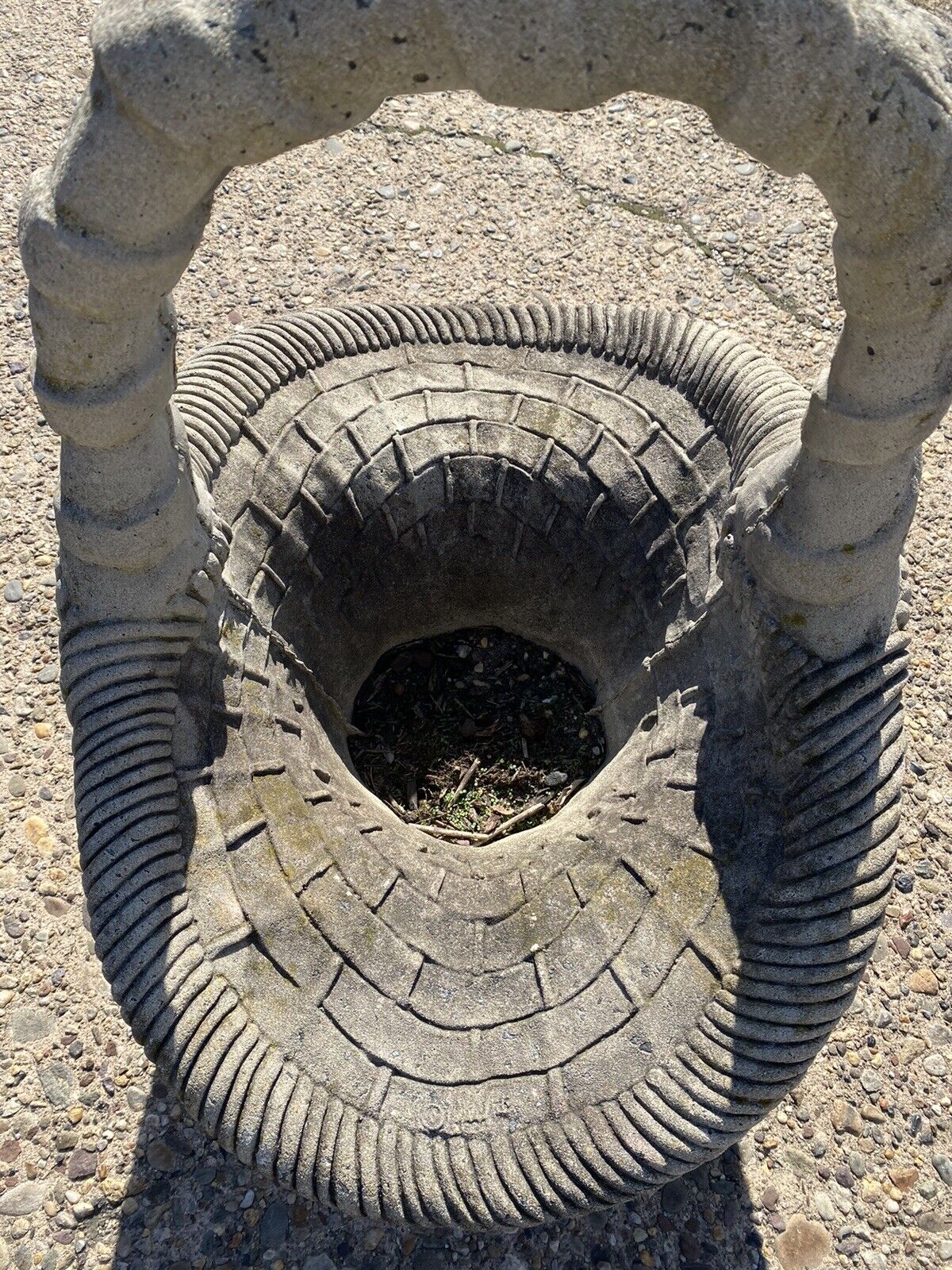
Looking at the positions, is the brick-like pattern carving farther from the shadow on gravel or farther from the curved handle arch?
the shadow on gravel

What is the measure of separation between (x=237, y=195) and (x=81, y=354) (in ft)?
10.3

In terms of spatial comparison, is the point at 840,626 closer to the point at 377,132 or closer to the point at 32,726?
the point at 32,726

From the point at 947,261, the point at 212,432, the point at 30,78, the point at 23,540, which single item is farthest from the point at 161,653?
the point at 30,78

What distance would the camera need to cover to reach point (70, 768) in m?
3.44

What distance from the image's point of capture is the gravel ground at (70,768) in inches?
109

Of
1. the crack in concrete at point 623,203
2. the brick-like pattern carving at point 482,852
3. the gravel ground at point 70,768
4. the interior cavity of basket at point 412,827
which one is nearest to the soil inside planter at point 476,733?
the interior cavity of basket at point 412,827

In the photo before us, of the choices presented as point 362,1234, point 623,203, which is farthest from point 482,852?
point 623,203

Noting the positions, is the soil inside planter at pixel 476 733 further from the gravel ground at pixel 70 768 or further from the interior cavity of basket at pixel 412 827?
the gravel ground at pixel 70 768

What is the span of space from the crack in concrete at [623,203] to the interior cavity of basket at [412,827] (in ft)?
6.19

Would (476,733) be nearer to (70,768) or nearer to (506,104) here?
(70,768)

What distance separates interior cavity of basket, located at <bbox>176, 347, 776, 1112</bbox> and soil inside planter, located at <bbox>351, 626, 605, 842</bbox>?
0.70 ft

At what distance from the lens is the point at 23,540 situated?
386 cm

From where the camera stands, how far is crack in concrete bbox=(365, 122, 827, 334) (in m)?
4.39

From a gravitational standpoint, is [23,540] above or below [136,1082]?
above
